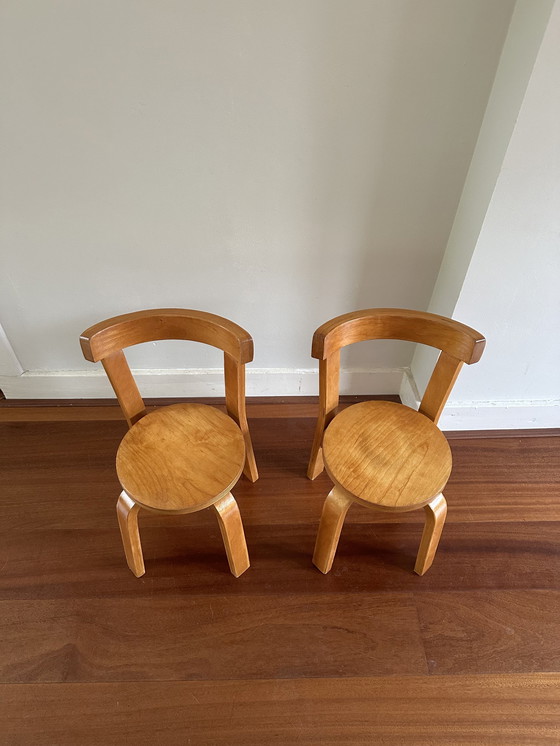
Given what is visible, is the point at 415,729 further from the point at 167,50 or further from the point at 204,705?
the point at 167,50

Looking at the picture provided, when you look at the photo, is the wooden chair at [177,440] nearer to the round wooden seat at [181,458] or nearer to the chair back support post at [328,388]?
the round wooden seat at [181,458]

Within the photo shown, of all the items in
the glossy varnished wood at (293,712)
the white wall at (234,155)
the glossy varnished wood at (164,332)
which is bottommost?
the glossy varnished wood at (293,712)

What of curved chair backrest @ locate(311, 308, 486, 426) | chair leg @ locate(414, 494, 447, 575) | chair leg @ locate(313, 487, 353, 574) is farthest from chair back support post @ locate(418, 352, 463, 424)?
chair leg @ locate(313, 487, 353, 574)

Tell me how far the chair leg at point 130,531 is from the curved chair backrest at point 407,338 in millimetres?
606

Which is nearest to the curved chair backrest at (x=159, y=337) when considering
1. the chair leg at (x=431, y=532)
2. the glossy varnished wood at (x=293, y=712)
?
the chair leg at (x=431, y=532)

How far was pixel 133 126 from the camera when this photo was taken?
1236 millimetres

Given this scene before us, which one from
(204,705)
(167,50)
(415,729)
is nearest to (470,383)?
(415,729)

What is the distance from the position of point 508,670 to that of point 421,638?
0.75 ft

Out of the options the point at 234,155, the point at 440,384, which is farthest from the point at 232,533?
the point at 234,155

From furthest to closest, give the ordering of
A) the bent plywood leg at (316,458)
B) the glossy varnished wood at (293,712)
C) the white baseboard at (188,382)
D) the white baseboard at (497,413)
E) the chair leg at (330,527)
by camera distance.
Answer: the white baseboard at (188,382) < the white baseboard at (497,413) < the bent plywood leg at (316,458) < the chair leg at (330,527) < the glossy varnished wood at (293,712)

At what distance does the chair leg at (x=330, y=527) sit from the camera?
1.15m

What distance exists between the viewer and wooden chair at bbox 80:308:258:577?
3.60 ft

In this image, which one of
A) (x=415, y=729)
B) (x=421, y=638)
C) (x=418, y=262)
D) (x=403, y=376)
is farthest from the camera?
(x=403, y=376)

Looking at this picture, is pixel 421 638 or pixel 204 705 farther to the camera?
pixel 421 638
